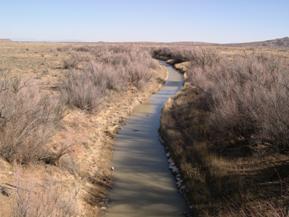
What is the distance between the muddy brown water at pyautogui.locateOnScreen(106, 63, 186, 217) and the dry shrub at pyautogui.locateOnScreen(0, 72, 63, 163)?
1987 millimetres

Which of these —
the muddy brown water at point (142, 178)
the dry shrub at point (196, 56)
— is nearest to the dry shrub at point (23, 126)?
the muddy brown water at point (142, 178)

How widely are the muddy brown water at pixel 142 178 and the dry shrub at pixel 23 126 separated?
6.52 ft

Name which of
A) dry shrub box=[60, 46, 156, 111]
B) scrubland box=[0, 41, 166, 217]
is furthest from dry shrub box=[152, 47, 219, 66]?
scrubland box=[0, 41, 166, 217]

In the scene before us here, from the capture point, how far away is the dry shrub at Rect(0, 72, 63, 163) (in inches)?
322

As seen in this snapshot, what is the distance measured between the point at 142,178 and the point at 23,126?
3.06 metres

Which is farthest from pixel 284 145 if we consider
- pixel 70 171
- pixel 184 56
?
pixel 184 56

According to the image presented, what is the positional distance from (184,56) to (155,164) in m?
35.9

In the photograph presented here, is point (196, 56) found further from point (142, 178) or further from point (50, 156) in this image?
point (50, 156)

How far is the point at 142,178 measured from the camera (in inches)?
364

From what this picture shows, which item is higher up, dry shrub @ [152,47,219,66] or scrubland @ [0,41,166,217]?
dry shrub @ [152,47,219,66]

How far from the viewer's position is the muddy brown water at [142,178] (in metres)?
7.69

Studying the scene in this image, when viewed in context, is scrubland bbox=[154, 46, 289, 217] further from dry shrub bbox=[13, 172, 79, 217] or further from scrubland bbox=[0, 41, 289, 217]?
dry shrub bbox=[13, 172, 79, 217]

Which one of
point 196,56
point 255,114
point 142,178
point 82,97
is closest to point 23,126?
point 142,178

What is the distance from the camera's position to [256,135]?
9539 millimetres
